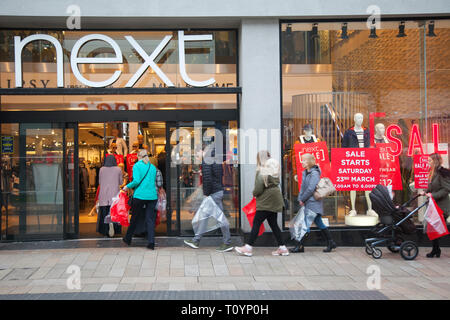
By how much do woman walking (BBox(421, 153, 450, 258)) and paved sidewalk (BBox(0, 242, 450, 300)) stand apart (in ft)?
0.94

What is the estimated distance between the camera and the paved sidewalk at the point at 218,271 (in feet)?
20.7

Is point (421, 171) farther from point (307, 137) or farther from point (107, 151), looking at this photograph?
point (107, 151)

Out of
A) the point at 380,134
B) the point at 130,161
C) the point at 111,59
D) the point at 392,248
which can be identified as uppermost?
the point at 111,59

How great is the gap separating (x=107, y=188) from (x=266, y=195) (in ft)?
11.6

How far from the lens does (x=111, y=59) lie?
9.47 m

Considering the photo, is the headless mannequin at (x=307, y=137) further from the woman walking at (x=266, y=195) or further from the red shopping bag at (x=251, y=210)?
the red shopping bag at (x=251, y=210)

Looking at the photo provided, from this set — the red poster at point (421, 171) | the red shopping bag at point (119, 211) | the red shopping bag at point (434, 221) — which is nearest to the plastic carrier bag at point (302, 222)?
the red shopping bag at point (434, 221)

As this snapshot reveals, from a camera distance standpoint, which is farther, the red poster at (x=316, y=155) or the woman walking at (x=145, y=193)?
the red poster at (x=316, y=155)

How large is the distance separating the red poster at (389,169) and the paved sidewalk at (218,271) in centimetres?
154

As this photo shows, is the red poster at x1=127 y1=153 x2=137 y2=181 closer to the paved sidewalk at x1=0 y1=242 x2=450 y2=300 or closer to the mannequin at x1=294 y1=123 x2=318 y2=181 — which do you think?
the paved sidewalk at x1=0 y1=242 x2=450 y2=300

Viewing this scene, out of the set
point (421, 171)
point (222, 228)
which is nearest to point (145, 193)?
point (222, 228)

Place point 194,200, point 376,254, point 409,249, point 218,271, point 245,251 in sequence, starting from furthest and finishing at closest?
point 194,200 → point 245,251 → point 376,254 → point 409,249 → point 218,271
